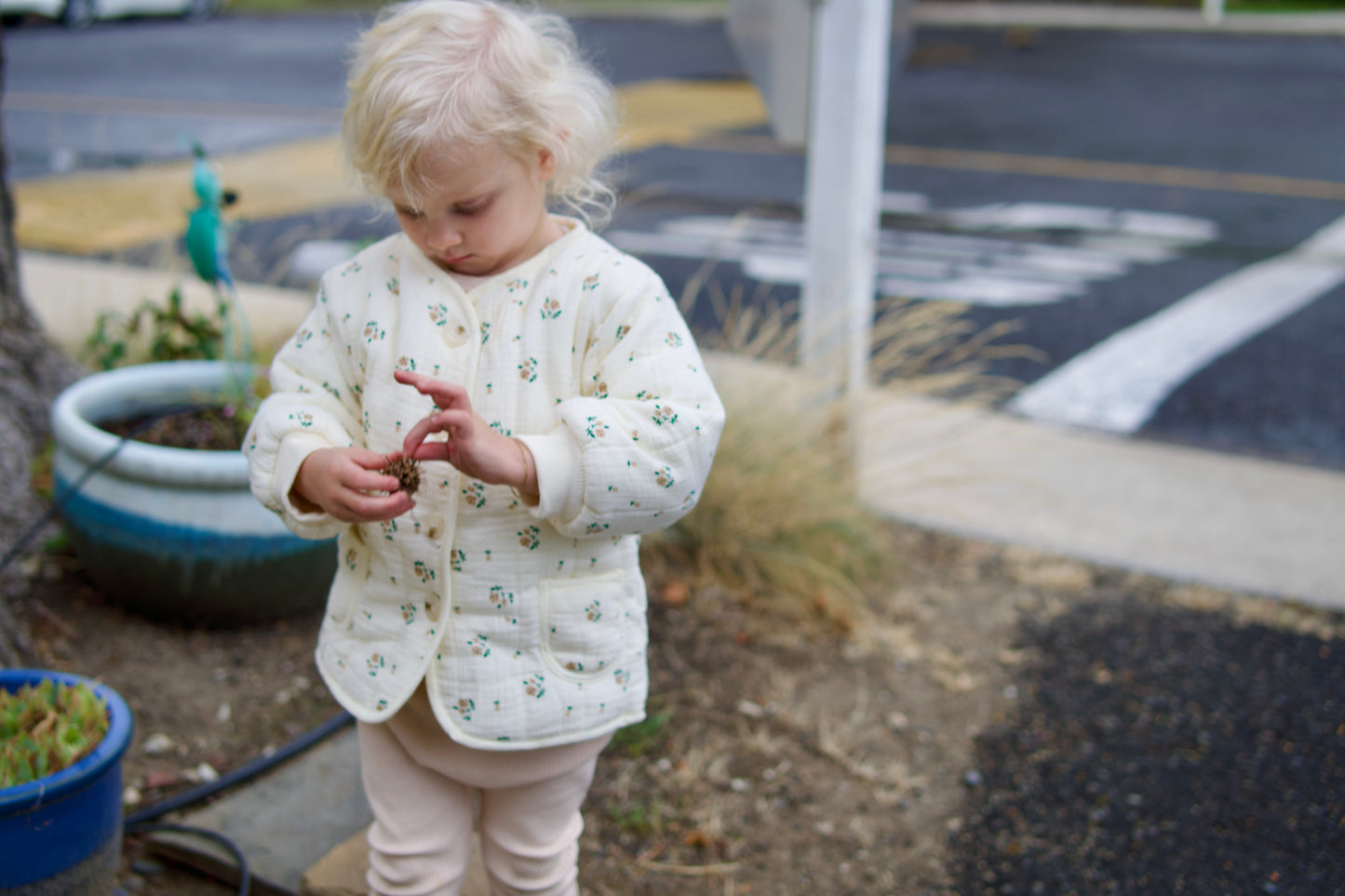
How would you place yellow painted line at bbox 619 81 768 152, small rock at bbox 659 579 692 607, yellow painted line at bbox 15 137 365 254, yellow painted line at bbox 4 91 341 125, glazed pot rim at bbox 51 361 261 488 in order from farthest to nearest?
yellow painted line at bbox 4 91 341 125 → yellow painted line at bbox 619 81 768 152 → yellow painted line at bbox 15 137 365 254 → small rock at bbox 659 579 692 607 → glazed pot rim at bbox 51 361 261 488

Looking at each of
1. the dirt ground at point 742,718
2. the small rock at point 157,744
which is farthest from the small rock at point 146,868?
the small rock at point 157,744

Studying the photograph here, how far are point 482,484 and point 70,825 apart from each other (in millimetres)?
777

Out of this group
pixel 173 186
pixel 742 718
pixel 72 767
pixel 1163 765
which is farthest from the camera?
pixel 173 186

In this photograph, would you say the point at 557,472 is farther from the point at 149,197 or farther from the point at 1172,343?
the point at 149,197

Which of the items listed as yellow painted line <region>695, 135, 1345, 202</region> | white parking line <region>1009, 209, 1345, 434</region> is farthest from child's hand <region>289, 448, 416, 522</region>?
yellow painted line <region>695, 135, 1345, 202</region>

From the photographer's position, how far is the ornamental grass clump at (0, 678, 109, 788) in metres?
1.70

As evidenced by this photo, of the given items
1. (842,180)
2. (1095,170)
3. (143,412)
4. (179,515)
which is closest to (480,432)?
(179,515)

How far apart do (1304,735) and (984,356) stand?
247 centimetres

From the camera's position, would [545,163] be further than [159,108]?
No

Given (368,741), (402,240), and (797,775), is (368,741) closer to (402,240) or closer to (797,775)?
(402,240)

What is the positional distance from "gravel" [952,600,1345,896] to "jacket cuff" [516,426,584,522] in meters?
1.23

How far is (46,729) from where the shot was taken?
1783 millimetres

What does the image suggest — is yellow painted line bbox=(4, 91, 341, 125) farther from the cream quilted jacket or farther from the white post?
the cream quilted jacket

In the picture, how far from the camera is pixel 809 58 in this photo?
10.8ft
